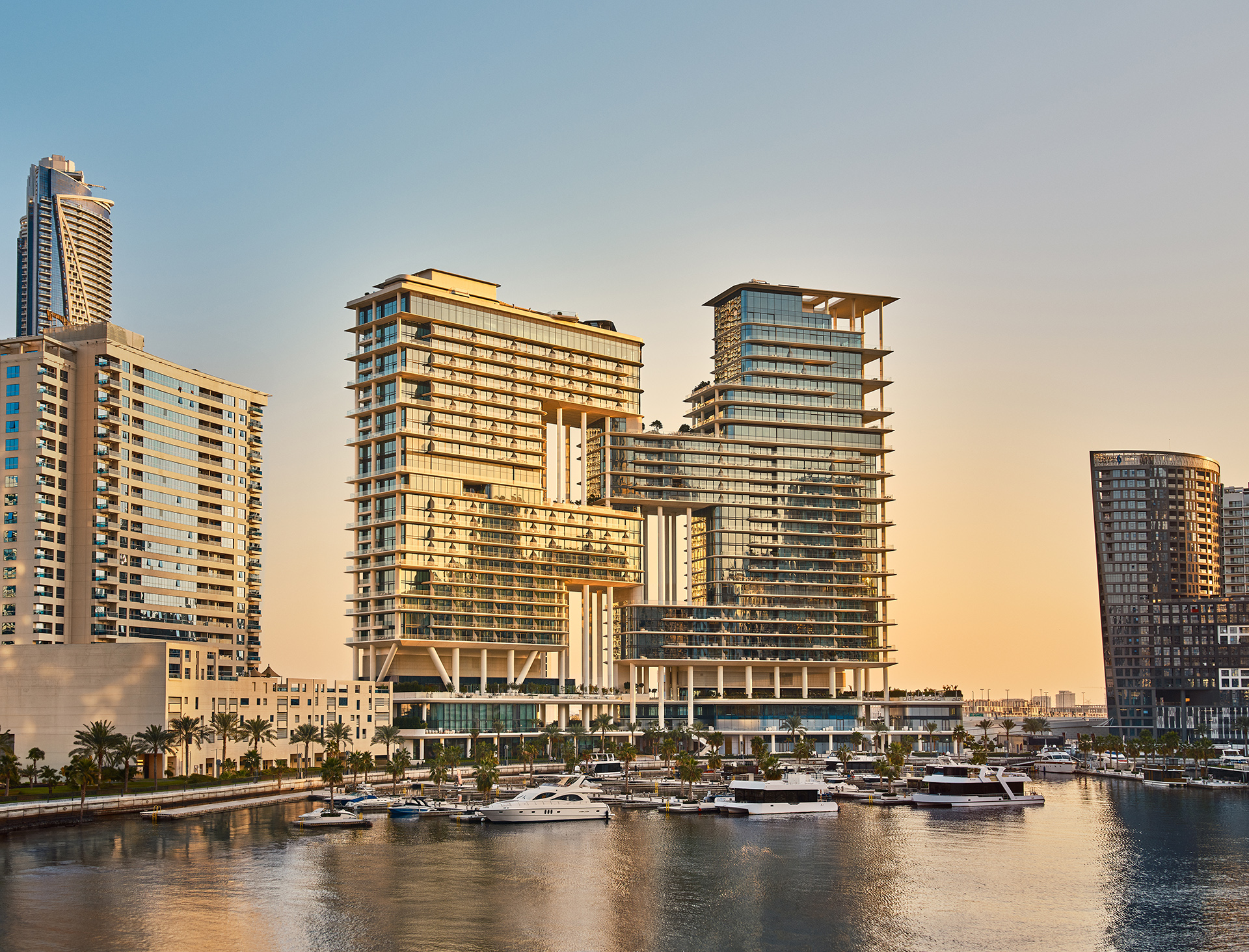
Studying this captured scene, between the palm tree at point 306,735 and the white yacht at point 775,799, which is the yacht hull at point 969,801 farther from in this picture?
the palm tree at point 306,735

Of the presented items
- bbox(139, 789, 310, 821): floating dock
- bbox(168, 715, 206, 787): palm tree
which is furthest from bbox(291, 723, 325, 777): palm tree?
bbox(139, 789, 310, 821): floating dock

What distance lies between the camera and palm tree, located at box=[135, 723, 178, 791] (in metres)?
156

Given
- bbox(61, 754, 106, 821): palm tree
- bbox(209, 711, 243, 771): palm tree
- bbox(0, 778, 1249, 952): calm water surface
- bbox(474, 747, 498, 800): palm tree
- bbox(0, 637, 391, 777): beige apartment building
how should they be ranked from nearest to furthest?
1. bbox(0, 778, 1249, 952): calm water surface
2. bbox(61, 754, 106, 821): palm tree
3. bbox(474, 747, 498, 800): palm tree
4. bbox(0, 637, 391, 777): beige apartment building
5. bbox(209, 711, 243, 771): palm tree

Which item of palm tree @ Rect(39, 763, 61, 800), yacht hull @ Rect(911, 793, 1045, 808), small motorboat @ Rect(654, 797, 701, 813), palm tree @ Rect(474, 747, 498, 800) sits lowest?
yacht hull @ Rect(911, 793, 1045, 808)

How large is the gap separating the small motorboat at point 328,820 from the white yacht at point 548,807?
42.9 feet

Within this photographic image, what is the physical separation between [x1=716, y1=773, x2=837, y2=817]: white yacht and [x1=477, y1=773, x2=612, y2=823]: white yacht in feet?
49.9

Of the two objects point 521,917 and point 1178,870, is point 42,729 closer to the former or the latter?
point 521,917

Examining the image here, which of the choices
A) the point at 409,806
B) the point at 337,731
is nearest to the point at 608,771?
the point at 337,731

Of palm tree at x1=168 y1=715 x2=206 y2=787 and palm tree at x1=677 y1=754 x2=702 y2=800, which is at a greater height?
palm tree at x1=168 y1=715 x2=206 y2=787

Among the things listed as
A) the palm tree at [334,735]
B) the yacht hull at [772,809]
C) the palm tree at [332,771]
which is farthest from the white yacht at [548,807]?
the palm tree at [334,735]

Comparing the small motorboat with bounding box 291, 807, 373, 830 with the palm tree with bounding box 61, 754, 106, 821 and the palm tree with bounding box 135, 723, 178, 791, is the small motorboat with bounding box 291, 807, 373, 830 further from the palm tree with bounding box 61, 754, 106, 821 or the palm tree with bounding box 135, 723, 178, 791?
the palm tree with bounding box 135, 723, 178, 791

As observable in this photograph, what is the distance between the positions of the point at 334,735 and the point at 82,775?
Result: 186ft

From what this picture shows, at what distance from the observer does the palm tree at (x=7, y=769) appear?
14012cm

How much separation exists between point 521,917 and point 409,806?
63.7 meters
